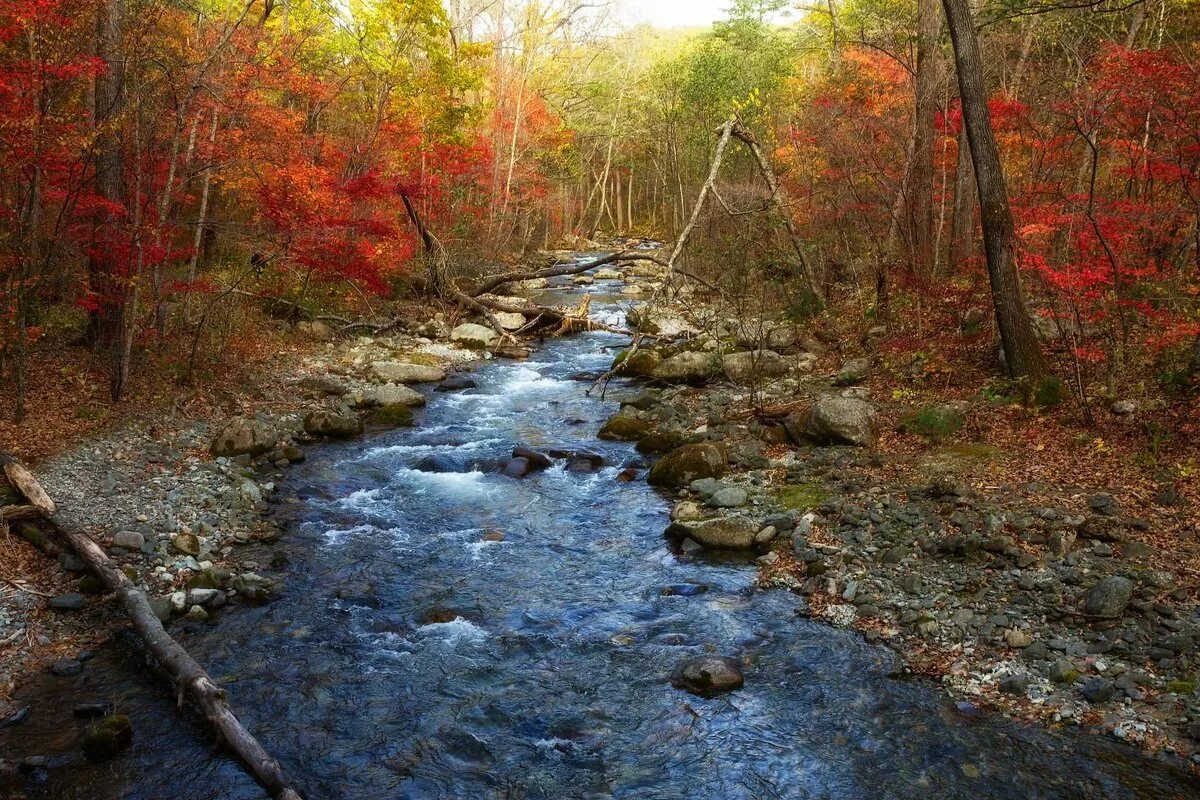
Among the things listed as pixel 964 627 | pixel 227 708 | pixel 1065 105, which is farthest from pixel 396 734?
pixel 1065 105

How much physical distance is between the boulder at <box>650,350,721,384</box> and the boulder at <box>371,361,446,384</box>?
16.5 feet

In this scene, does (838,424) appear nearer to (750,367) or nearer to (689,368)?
(750,367)

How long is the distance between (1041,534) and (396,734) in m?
6.30

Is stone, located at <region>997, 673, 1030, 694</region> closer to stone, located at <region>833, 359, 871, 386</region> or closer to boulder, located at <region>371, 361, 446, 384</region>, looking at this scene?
stone, located at <region>833, 359, 871, 386</region>

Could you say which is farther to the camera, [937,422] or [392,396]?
[392,396]

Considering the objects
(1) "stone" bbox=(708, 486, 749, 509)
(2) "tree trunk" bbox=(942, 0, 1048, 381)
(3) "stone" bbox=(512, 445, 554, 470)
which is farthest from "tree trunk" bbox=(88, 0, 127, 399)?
(2) "tree trunk" bbox=(942, 0, 1048, 381)

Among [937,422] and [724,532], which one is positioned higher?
[937,422]

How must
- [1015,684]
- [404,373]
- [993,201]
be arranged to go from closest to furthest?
1. [1015,684]
2. [993,201]
3. [404,373]

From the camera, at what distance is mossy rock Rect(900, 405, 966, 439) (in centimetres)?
1010

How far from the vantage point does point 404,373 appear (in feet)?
A: 54.9

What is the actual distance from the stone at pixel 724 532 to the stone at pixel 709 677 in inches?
92.4

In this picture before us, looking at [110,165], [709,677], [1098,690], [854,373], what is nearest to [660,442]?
[854,373]

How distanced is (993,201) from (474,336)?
1340cm

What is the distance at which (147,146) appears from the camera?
11.1 metres
